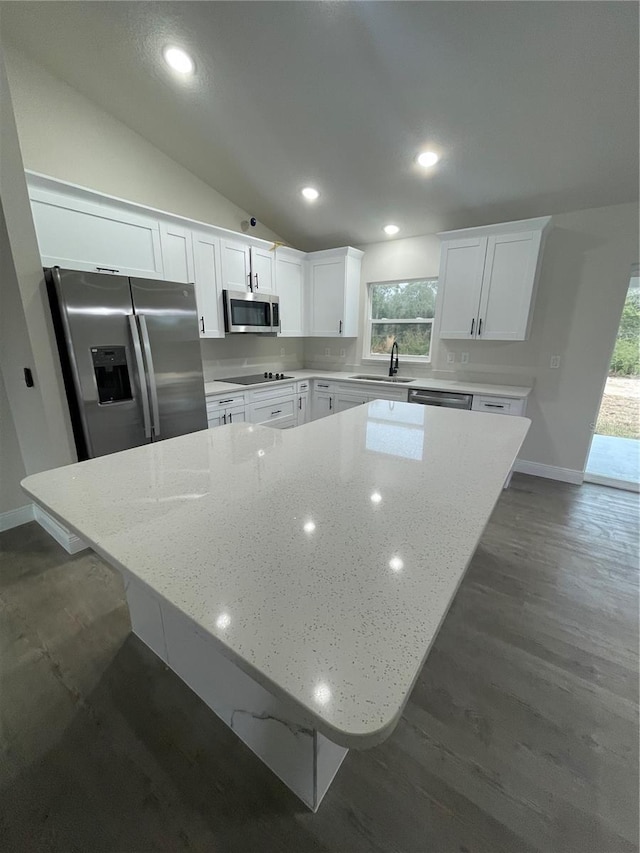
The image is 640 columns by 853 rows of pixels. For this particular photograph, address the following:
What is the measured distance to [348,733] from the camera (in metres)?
0.42

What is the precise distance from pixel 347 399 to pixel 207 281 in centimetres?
191

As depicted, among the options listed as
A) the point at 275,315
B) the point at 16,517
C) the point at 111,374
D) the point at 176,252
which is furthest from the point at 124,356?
the point at 275,315

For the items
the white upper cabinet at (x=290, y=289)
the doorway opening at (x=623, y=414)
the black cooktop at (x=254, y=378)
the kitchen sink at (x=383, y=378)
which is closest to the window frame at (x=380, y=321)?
the kitchen sink at (x=383, y=378)

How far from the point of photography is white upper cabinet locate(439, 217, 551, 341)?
3020mm

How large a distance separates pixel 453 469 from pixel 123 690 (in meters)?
1.63

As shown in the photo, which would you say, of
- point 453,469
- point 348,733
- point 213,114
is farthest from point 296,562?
point 213,114

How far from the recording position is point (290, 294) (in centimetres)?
412

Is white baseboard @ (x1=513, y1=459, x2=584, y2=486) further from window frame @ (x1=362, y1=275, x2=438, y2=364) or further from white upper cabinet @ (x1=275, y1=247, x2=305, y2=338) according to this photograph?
white upper cabinet @ (x1=275, y1=247, x2=305, y2=338)

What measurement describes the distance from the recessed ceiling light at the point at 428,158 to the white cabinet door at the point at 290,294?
1744 millimetres

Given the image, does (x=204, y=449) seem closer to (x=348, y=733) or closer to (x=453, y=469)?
(x=453, y=469)

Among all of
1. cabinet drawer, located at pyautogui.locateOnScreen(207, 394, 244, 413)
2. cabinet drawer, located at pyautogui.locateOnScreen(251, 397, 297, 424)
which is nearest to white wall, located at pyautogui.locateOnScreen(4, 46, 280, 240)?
cabinet drawer, located at pyautogui.locateOnScreen(207, 394, 244, 413)

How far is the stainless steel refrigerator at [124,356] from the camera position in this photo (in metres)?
2.08

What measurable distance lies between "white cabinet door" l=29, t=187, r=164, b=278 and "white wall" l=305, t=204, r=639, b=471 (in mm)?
2690

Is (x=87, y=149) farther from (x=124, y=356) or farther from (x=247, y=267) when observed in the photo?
(x=124, y=356)
